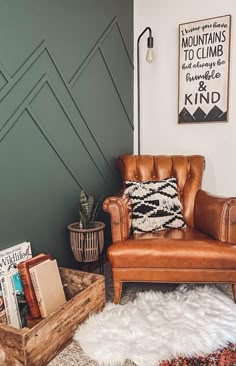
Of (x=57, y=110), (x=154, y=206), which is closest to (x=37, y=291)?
(x=154, y=206)

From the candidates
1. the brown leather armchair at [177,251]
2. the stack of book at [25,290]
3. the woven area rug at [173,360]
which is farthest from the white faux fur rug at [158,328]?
the stack of book at [25,290]

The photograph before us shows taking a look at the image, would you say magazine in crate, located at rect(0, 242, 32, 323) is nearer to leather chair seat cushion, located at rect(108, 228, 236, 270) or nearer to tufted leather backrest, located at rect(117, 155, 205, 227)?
leather chair seat cushion, located at rect(108, 228, 236, 270)

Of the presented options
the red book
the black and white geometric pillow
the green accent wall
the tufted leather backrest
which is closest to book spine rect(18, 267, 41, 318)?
the red book

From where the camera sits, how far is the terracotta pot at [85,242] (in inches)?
78.9

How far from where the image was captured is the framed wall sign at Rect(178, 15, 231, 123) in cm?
251

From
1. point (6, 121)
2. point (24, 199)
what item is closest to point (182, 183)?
point (24, 199)

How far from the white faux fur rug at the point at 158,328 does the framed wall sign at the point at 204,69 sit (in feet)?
4.94

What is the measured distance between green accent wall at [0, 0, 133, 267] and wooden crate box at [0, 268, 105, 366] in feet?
1.52

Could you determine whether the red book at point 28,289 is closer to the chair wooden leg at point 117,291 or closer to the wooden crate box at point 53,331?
the wooden crate box at point 53,331

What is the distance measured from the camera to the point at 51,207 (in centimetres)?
202

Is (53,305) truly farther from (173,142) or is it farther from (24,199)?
(173,142)

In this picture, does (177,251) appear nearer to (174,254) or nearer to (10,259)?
(174,254)

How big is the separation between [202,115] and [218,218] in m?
1.12

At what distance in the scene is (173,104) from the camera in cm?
278
